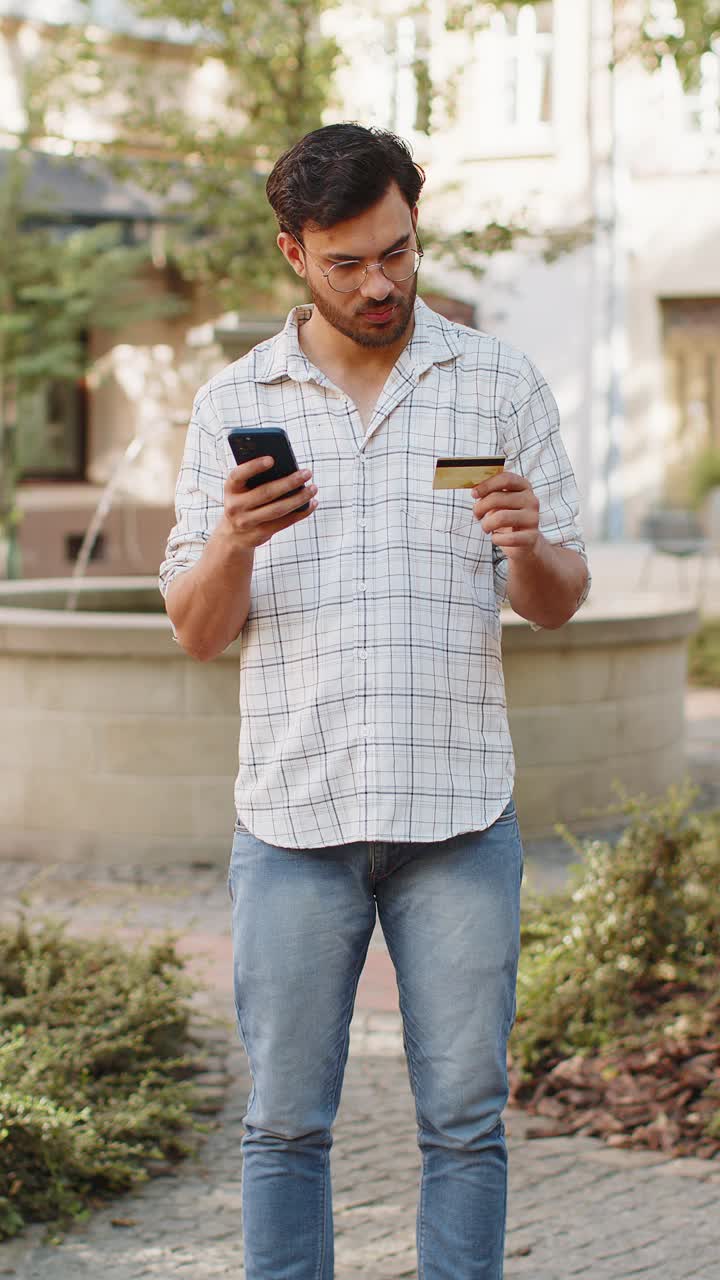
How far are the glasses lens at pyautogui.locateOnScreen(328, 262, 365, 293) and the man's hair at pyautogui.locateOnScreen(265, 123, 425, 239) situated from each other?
0.21 feet

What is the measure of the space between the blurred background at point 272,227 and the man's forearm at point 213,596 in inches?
257

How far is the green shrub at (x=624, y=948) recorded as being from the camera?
174 inches

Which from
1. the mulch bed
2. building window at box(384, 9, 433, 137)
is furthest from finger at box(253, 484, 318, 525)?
building window at box(384, 9, 433, 137)

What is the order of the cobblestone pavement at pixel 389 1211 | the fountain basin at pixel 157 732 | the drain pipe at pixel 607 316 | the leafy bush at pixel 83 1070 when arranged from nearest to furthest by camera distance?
the cobblestone pavement at pixel 389 1211 → the leafy bush at pixel 83 1070 → the fountain basin at pixel 157 732 → the drain pipe at pixel 607 316

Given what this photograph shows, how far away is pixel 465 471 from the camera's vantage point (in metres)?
2.44

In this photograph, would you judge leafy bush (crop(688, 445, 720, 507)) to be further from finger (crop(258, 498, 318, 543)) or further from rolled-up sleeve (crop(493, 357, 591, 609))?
finger (crop(258, 498, 318, 543))

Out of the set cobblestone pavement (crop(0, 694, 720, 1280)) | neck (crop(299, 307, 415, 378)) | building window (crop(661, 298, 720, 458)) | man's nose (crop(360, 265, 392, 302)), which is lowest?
cobblestone pavement (crop(0, 694, 720, 1280))

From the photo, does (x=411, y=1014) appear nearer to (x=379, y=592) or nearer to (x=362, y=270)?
(x=379, y=592)

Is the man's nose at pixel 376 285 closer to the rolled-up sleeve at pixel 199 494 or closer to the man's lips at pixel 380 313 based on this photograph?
the man's lips at pixel 380 313

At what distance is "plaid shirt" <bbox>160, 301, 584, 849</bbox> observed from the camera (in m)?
2.53

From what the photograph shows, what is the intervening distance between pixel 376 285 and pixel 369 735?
0.66 meters

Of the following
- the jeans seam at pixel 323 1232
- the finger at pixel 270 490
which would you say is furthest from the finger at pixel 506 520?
the jeans seam at pixel 323 1232

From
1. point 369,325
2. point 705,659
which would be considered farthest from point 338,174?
point 705,659

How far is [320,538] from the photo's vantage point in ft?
8.45
